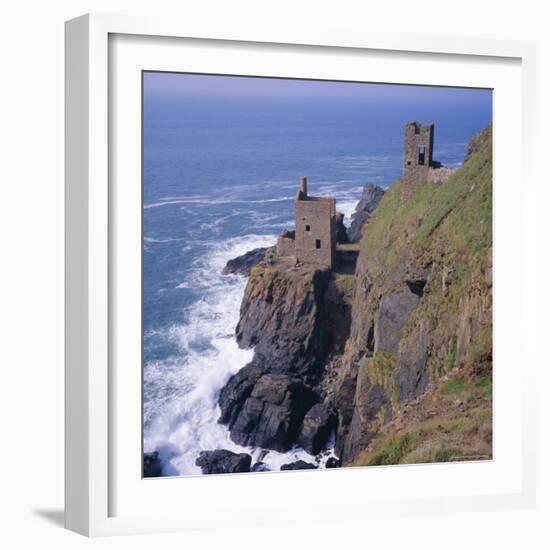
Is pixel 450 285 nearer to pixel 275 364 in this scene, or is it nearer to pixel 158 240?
pixel 275 364

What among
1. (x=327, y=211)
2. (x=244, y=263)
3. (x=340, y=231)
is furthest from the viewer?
(x=340, y=231)

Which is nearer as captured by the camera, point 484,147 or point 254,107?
point 254,107

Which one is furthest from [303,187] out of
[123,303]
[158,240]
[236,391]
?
[123,303]

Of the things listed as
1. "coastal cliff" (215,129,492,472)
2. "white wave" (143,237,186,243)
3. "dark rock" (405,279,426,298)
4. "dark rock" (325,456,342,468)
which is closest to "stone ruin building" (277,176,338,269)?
"coastal cliff" (215,129,492,472)

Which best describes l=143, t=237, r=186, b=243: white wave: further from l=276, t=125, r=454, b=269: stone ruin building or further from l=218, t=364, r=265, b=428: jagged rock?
l=218, t=364, r=265, b=428: jagged rock

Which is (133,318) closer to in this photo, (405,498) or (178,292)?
(178,292)

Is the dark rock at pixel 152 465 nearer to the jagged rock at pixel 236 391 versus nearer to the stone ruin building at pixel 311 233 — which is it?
the jagged rock at pixel 236 391

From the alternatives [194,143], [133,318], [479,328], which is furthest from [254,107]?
[479,328]
